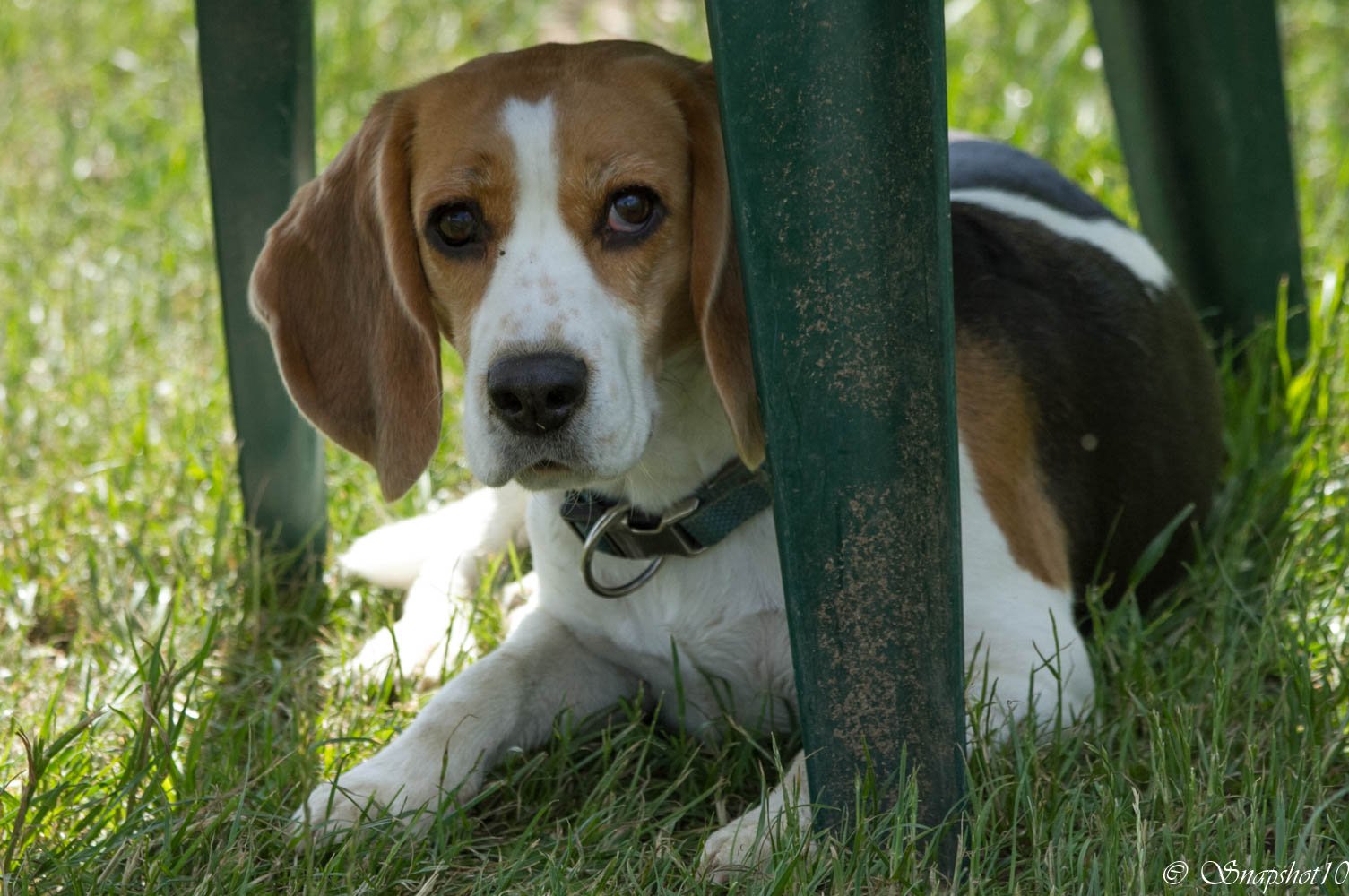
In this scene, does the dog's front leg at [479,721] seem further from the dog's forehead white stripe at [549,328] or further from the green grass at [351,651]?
the dog's forehead white stripe at [549,328]

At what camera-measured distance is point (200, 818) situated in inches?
90.4

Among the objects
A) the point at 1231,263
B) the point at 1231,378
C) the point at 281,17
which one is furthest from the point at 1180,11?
the point at 281,17

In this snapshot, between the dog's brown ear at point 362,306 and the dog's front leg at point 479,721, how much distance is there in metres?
0.36

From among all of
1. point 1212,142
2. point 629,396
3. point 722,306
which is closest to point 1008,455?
point 722,306

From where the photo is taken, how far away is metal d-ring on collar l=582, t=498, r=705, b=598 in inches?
103

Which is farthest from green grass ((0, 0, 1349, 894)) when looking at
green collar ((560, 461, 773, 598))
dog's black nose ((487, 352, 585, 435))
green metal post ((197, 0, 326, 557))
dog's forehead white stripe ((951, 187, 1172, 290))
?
dog's black nose ((487, 352, 585, 435))

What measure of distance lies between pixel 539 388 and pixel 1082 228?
62.1 inches

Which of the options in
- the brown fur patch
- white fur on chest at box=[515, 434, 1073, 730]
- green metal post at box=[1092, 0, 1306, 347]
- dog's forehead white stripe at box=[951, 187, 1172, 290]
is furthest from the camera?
green metal post at box=[1092, 0, 1306, 347]

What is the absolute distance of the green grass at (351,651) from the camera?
7.16 feet

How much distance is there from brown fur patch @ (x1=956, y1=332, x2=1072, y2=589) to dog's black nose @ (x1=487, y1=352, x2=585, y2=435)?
2.49ft

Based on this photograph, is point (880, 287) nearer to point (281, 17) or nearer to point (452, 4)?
point (281, 17)

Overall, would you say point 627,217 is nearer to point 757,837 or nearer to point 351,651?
point 757,837

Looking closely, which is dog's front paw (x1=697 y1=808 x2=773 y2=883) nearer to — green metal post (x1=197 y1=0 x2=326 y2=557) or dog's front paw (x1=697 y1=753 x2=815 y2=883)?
dog's front paw (x1=697 y1=753 x2=815 y2=883)

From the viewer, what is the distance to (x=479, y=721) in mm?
2574
